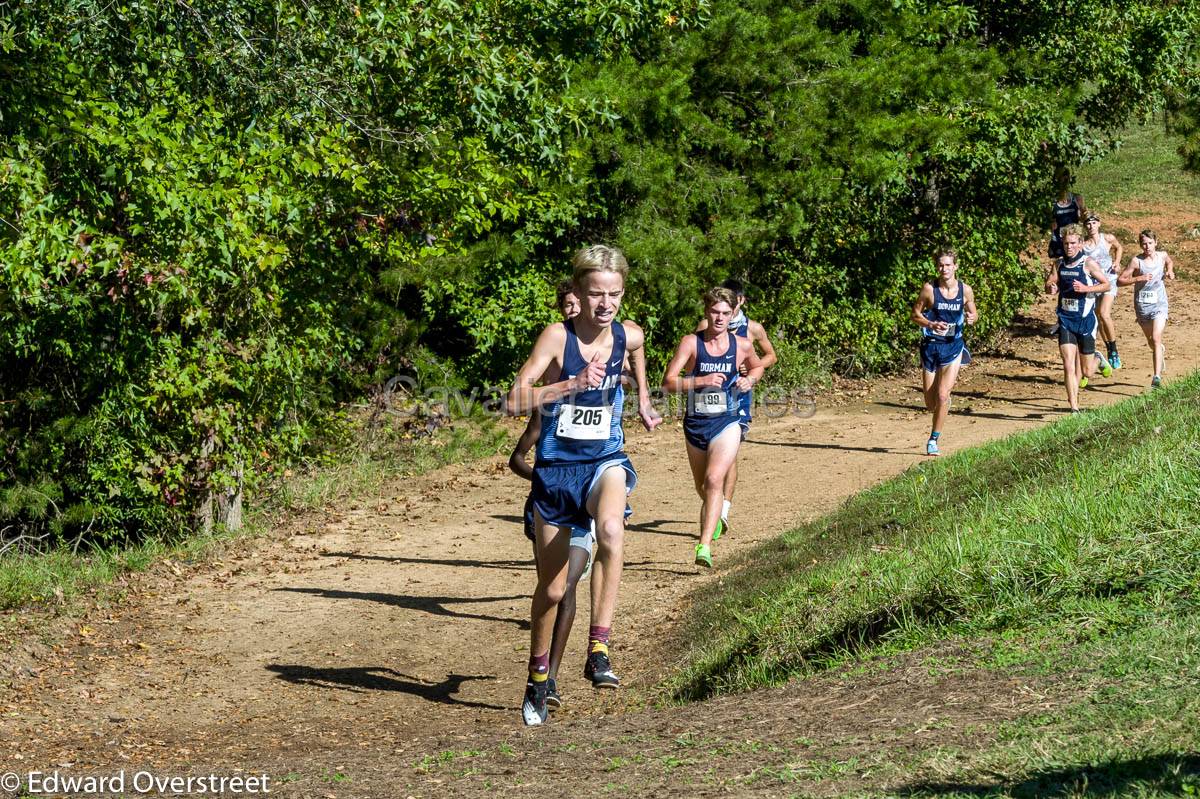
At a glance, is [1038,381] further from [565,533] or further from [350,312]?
[565,533]

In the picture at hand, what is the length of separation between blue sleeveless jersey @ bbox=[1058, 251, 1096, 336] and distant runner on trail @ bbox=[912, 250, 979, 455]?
2102 mm

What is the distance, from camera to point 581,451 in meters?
6.47

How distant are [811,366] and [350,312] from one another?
6431mm

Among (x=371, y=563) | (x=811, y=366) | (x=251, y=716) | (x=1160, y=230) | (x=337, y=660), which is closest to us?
(x=251, y=716)

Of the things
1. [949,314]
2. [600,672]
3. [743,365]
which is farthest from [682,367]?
[949,314]

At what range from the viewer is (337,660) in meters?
8.29

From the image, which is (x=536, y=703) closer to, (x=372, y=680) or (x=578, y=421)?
(x=578, y=421)

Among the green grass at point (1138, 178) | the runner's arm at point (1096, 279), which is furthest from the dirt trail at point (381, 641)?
the green grass at point (1138, 178)

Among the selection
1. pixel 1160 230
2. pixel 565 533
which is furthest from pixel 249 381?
pixel 1160 230

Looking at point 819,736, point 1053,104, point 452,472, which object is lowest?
point 452,472

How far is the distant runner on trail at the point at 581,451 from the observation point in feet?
20.8

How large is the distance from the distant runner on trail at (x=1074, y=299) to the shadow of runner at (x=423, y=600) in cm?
785

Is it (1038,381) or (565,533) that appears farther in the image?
(1038,381)

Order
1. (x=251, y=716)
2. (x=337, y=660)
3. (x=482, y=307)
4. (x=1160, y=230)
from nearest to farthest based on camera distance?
(x=251, y=716)
(x=337, y=660)
(x=482, y=307)
(x=1160, y=230)
